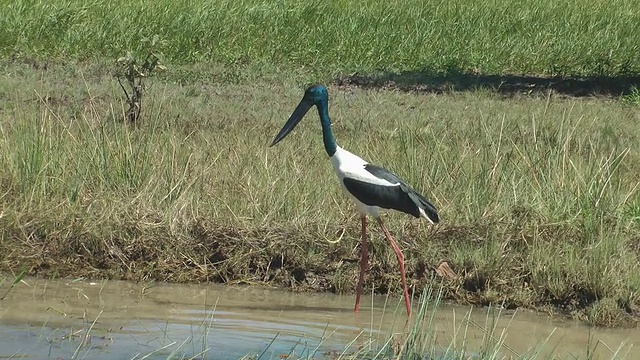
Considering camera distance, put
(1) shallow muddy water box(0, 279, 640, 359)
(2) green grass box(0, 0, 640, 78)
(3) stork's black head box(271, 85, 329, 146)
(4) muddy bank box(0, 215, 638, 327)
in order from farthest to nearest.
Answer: (2) green grass box(0, 0, 640, 78) < (3) stork's black head box(271, 85, 329, 146) < (4) muddy bank box(0, 215, 638, 327) < (1) shallow muddy water box(0, 279, 640, 359)

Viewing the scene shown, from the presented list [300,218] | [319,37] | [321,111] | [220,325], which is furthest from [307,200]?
[319,37]

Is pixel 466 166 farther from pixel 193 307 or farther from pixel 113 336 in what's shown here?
pixel 113 336

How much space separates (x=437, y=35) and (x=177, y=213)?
8895 millimetres

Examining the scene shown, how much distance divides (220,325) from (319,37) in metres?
9.08

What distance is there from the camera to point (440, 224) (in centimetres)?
686

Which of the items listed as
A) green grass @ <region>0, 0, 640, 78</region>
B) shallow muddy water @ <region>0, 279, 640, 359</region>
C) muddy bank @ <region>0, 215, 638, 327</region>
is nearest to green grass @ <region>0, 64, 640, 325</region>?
muddy bank @ <region>0, 215, 638, 327</region>

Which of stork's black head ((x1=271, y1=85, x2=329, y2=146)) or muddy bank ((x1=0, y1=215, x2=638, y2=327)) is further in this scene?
stork's black head ((x1=271, y1=85, x2=329, y2=146))

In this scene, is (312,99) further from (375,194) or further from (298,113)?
(375,194)

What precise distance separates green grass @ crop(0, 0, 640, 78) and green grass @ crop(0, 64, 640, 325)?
5.60 meters

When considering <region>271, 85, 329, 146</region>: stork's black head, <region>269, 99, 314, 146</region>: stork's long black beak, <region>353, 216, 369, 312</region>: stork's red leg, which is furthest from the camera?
<region>269, 99, 314, 146</region>: stork's long black beak

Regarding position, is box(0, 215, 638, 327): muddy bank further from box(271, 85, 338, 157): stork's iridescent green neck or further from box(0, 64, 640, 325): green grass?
box(271, 85, 338, 157): stork's iridescent green neck

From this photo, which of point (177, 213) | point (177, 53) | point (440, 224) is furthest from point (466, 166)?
point (177, 53)

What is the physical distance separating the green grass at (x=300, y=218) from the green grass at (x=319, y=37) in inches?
221

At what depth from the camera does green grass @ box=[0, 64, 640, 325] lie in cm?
647
